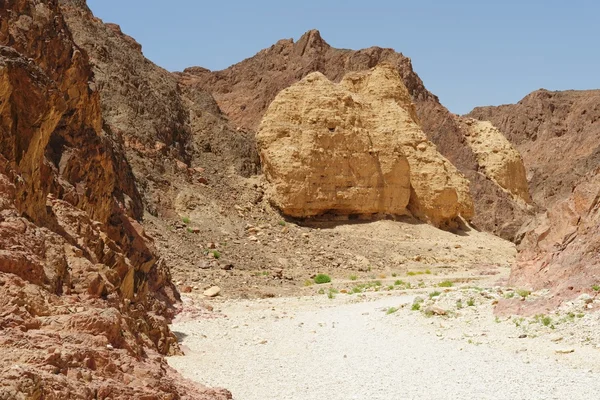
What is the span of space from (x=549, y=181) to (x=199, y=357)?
73004 millimetres

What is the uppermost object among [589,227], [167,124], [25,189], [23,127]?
[167,124]

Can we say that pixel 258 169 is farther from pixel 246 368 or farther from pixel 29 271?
pixel 29 271

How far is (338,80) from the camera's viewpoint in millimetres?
51344

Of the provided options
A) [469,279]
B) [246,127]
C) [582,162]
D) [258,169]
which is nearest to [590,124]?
[582,162]

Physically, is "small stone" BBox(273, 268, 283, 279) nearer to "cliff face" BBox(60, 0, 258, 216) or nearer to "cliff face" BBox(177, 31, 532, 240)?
"cliff face" BBox(60, 0, 258, 216)

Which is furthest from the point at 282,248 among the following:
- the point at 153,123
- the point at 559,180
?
the point at 559,180

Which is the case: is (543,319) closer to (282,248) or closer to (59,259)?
(59,259)

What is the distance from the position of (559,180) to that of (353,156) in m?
46.8

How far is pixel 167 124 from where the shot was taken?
3731 centimetres

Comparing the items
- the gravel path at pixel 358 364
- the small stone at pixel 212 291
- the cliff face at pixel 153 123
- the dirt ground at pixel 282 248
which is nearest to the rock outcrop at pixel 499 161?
the dirt ground at pixel 282 248

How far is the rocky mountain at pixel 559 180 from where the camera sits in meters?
15.2

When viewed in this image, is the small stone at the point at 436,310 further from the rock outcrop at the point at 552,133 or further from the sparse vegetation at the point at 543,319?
the rock outcrop at the point at 552,133

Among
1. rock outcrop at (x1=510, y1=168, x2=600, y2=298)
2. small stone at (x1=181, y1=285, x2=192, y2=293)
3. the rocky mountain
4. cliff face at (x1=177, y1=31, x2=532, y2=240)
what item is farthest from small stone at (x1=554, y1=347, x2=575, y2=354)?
cliff face at (x1=177, y1=31, x2=532, y2=240)

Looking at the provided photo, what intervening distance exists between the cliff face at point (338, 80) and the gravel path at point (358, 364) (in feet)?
105
